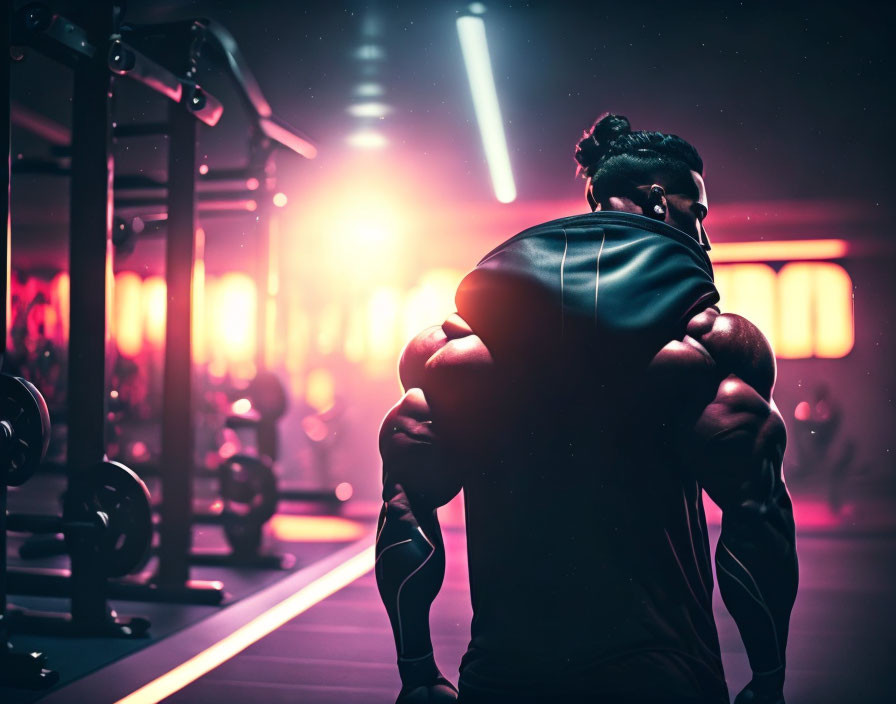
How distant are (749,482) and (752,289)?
331 inches

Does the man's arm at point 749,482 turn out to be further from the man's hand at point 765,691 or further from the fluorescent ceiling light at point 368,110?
the fluorescent ceiling light at point 368,110

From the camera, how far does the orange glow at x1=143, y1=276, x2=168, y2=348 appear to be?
9.08 metres

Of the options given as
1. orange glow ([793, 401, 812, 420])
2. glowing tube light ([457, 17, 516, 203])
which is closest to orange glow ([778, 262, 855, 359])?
orange glow ([793, 401, 812, 420])

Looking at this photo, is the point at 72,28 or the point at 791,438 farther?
the point at 791,438

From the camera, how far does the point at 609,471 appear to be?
0.91 meters

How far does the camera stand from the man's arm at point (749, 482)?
0.89 meters

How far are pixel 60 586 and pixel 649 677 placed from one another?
2.85 metres

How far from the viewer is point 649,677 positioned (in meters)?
0.87

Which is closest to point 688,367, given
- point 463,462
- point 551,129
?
point 463,462

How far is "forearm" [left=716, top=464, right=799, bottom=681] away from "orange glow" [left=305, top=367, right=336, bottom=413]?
810 centimetres

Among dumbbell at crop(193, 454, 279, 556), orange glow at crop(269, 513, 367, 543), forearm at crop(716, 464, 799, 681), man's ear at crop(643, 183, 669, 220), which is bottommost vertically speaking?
orange glow at crop(269, 513, 367, 543)

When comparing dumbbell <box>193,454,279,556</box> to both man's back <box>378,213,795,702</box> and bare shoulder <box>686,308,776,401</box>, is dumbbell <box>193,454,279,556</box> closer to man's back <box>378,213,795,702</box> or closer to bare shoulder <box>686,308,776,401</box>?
man's back <box>378,213,795,702</box>

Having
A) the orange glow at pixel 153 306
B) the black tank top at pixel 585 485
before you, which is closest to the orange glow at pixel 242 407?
the black tank top at pixel 585 485

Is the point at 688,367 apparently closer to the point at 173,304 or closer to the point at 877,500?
the point at 173,304
